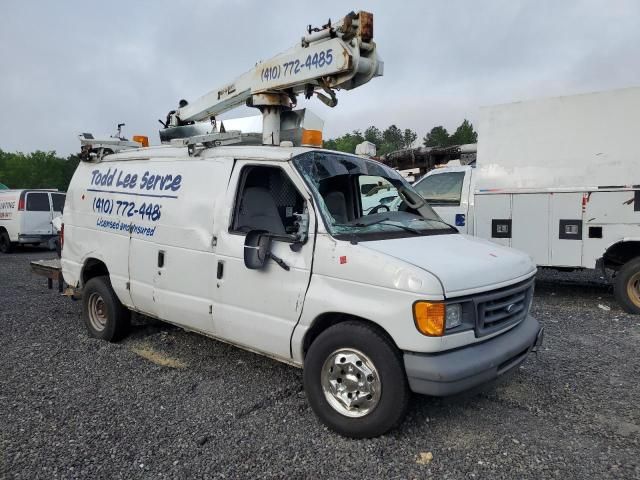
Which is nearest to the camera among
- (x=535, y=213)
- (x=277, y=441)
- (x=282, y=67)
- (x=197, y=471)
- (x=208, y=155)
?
(x=197, y=471)

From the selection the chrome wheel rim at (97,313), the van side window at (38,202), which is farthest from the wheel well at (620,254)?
the van side window at (38,202)

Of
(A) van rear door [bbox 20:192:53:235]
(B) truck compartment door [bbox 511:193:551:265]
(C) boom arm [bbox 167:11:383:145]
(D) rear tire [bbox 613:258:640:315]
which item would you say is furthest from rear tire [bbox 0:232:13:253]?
(D) rear tire [bbox 613:258:640:315]

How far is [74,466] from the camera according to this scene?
2996 mm

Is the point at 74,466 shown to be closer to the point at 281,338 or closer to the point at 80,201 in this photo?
the point at 281,338

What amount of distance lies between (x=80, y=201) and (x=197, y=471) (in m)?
3.85

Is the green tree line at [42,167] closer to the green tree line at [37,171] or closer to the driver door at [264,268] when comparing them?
the green tree line at [37,171]

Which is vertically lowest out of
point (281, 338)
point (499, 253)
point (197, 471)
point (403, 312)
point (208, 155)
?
point (197, 471)

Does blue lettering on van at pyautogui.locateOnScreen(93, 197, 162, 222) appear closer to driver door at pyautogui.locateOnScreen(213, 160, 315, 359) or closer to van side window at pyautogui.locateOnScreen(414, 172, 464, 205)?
driver door at pyautogui.locateOnScreen(213, 160, 315, 359)

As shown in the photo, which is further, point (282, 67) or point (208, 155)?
point (282, 67)

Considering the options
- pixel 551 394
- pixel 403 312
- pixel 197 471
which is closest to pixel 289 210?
pixel 403 312

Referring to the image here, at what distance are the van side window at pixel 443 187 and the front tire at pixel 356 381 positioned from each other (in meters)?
5.24

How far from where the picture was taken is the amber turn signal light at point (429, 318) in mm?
2938

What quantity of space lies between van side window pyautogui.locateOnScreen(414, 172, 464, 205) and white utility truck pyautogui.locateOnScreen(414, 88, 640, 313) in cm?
32

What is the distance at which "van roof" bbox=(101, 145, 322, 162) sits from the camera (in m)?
3.94
